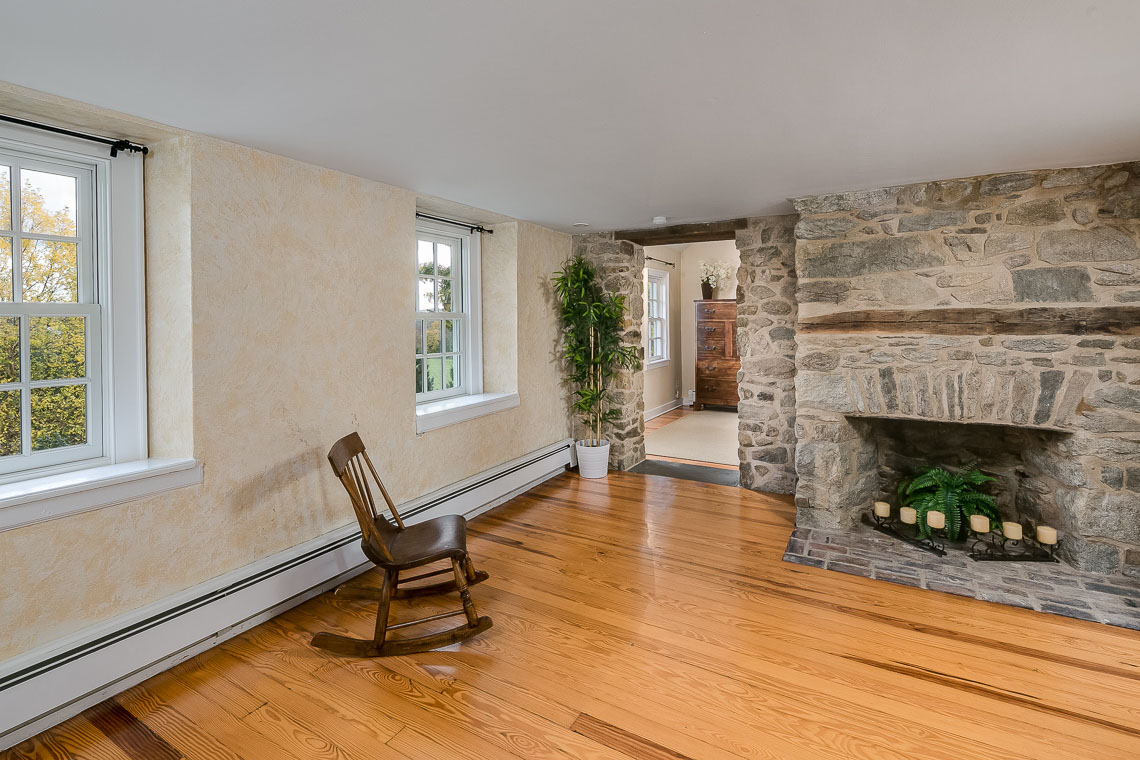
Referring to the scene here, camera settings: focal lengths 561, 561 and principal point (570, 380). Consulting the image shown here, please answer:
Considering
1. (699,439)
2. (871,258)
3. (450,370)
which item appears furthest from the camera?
(699,439)

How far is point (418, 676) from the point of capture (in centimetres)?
223

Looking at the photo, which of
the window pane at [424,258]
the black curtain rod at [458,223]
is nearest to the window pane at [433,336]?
the window pane at [424,258]

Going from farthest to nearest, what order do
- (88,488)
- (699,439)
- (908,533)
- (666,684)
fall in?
(699,439) → (908,533) → (666,684) → (88,488)

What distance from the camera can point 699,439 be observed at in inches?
258

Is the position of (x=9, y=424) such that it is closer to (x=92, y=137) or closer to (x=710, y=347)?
(x=92, y=137)

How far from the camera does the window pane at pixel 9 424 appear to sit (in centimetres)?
207

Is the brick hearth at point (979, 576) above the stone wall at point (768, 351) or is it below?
below

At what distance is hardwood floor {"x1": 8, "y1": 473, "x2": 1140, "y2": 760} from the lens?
1868mm

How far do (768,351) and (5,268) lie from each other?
4.34 metres

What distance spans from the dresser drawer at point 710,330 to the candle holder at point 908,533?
4567mm

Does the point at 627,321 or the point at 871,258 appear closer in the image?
the point at 871,258

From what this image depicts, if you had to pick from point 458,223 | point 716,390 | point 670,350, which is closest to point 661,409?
point 716,390

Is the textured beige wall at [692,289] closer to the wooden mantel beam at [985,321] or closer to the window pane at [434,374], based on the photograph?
the wooden mantel beam at [985,321]

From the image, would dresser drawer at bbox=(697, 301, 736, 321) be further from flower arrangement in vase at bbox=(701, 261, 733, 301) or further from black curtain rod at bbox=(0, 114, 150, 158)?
black curtain rod at bbox=(0, 114, 150, 158)
